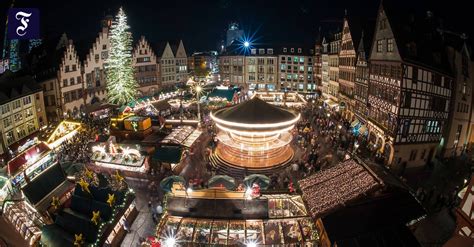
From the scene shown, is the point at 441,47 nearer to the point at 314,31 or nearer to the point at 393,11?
the point at 393,11

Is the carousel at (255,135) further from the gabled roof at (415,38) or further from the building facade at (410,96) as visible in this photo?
the gabled roof at (415,38)

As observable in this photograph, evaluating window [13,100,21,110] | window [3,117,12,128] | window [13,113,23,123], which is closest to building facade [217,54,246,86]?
window [13,100,21,110]

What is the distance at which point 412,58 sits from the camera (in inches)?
1067

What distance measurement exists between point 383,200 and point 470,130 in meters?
23.2

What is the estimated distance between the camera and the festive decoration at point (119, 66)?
160 ft

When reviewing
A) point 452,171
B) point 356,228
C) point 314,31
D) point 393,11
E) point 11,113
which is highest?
point 314,31

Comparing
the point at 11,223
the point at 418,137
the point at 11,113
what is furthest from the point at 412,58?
the point at 11,113

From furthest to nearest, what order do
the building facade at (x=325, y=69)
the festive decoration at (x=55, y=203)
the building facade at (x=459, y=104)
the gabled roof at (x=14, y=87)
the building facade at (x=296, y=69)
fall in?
1. the building facade at (x=296, y=69)
2. the building facade at (x=325, y=69)
3. the gabled roof at (x=14, y=87)
4. the building facade at (x=459, y=104)
5. the festive decoration at (x=55, y=203)

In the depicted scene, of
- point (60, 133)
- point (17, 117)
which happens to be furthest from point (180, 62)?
point (60, 133)

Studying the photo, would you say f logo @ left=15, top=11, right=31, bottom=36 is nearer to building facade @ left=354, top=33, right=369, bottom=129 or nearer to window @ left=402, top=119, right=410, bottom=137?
building facade @ left=354, top=33, right=369, bottom=129

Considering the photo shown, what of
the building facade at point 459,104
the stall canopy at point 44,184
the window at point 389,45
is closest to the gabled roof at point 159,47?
the window at point 389,45

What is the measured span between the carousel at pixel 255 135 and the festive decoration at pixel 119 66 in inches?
964

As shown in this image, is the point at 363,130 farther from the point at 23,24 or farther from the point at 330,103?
the point at 23,24

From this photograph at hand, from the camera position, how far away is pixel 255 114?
94.8 feet
